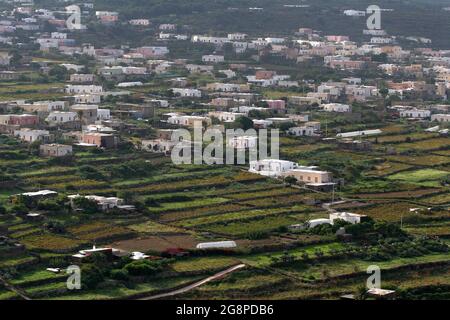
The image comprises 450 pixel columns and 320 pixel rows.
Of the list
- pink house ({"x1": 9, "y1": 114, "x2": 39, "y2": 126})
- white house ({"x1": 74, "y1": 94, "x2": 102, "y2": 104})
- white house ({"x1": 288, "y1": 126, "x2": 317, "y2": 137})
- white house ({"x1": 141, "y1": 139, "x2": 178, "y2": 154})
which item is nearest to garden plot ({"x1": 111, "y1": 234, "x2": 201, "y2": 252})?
white house ({"x1": 141, "y1": 139, "x2": 178, "y2": 154})

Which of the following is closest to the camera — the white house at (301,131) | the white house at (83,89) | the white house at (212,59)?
the white house at (301,131)

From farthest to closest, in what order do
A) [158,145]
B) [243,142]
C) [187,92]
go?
[187,92] < [243,142] < [158,145]

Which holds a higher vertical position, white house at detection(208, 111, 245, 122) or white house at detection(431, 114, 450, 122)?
white house at detection(208, 111, 245, 122)

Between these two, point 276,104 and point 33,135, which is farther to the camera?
point 276,104

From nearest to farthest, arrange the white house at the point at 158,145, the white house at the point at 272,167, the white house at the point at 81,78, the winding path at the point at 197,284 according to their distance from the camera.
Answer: the winding path at the point at 197,284 → the white house at the point at 272,167 → the white house at the point at 158,145 → the white house at the point at 81,78

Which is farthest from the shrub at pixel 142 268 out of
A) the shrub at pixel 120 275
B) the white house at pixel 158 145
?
the white house at pixel 158 145

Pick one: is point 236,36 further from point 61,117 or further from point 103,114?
point 61,117

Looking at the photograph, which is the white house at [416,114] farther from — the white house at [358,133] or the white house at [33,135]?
the white house at [33,135]

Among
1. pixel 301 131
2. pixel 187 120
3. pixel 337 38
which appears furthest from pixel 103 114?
pixel 337 38

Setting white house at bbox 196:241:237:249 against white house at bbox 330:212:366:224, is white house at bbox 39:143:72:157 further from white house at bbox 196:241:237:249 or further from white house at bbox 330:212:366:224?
white house at bbox 196:241:237:249
